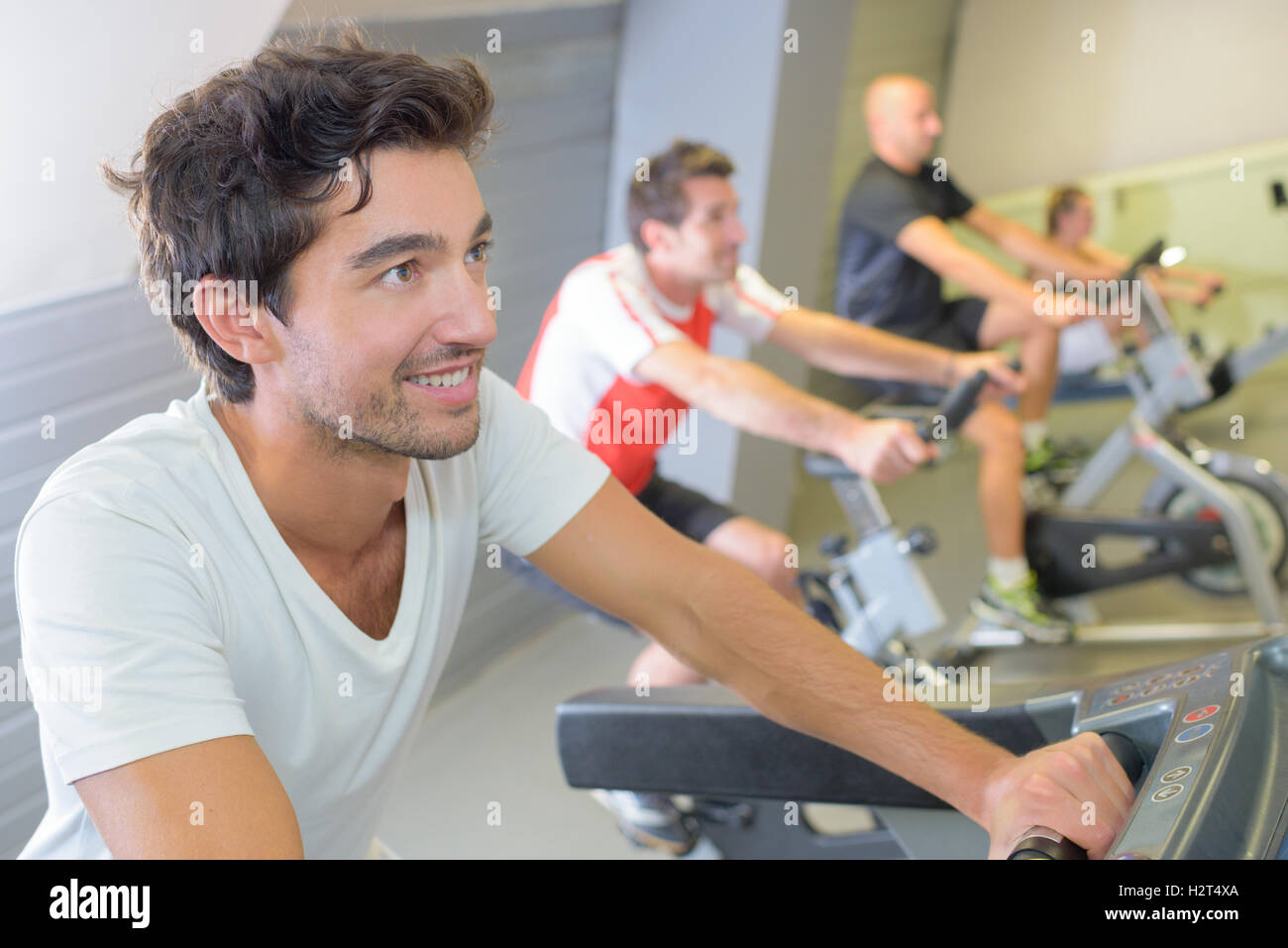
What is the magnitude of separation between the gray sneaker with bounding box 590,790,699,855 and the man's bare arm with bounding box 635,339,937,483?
844 millimetres

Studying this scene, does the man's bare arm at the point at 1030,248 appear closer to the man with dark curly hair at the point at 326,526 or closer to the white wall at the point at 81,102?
the white wall at the point at 81,102

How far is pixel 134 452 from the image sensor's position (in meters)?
1.10

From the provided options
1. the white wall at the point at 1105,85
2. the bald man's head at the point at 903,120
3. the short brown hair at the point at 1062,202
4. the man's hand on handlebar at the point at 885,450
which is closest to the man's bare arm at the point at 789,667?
the man's hand on handlebar at the point at 885,450

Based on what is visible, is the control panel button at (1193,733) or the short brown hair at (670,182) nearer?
the control panel button at (1193,733)

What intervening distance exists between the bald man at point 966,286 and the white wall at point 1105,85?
140 cm

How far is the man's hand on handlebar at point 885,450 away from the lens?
2.14 m

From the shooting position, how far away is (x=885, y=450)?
7.09 feet

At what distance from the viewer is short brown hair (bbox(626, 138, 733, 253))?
254 centimetres

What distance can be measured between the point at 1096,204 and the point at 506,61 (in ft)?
10.7

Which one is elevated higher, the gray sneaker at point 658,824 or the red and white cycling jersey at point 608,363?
the red and white cycling jersey at point 608,363

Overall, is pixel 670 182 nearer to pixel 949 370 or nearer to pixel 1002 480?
pixel 949 370

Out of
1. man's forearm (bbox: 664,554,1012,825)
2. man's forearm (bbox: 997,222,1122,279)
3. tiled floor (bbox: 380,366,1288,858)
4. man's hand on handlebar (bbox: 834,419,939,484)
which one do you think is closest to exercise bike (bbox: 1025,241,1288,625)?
tiled floor (bbox: 380,366,1288,858)
